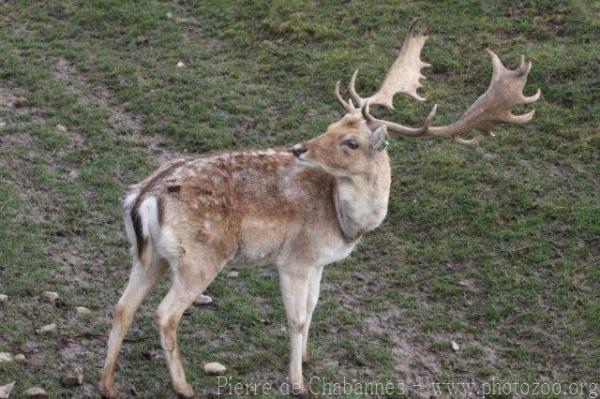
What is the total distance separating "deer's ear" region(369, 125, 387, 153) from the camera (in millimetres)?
6691

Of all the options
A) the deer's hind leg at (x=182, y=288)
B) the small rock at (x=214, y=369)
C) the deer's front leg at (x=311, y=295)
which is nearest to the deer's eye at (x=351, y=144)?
the deer's front leg at (x=311, y=295)

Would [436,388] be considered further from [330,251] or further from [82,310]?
[82,310]

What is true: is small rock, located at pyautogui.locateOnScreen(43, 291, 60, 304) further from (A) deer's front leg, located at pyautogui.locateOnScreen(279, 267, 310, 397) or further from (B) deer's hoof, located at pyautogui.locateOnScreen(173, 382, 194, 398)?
(A) deer's front leg, located at pyautogui.locateOnScreen(279, 267, 310, 397)

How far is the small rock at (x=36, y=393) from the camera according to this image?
6371 mm

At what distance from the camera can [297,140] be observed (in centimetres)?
1049

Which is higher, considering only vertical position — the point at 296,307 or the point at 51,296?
the point at 296,307

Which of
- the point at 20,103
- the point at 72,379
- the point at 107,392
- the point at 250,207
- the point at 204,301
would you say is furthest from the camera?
the point at 20,103

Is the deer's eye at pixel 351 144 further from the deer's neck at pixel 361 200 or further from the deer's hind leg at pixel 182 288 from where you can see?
the deer's hind leg at pixel 182 288

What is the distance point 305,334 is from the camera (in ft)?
23.1

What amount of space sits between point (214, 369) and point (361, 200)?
1630 mm

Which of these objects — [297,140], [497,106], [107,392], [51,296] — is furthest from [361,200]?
[297,140]

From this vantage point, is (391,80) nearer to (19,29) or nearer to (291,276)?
Answer: (291,276)

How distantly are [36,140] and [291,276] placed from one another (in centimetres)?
481

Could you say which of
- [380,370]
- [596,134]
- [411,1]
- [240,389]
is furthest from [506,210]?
[411,1]
